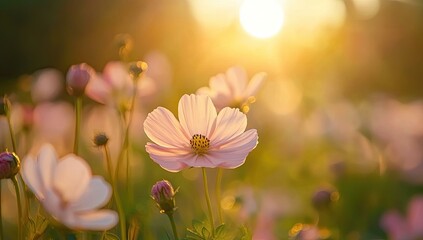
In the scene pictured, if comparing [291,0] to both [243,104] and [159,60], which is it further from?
[243,104]

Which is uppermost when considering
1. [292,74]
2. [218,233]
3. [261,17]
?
[218,233]

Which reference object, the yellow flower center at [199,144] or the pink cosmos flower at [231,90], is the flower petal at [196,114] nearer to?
the yellow flower center at [199,144]

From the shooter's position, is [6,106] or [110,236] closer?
[110,236]

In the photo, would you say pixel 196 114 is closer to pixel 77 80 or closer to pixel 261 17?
pixel 77 80

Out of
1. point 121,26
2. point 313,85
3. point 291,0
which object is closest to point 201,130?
point 313,85

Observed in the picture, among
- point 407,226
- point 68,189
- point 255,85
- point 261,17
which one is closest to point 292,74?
point 261,17

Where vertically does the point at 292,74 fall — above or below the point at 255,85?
below

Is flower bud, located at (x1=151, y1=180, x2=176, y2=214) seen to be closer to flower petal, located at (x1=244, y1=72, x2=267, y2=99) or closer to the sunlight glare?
flower petal, located at (x1=244, y1=72, x2=267, y2=99)

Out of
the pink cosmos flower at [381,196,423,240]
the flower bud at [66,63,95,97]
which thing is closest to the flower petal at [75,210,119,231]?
the flower bud at [66,63,95,97]
